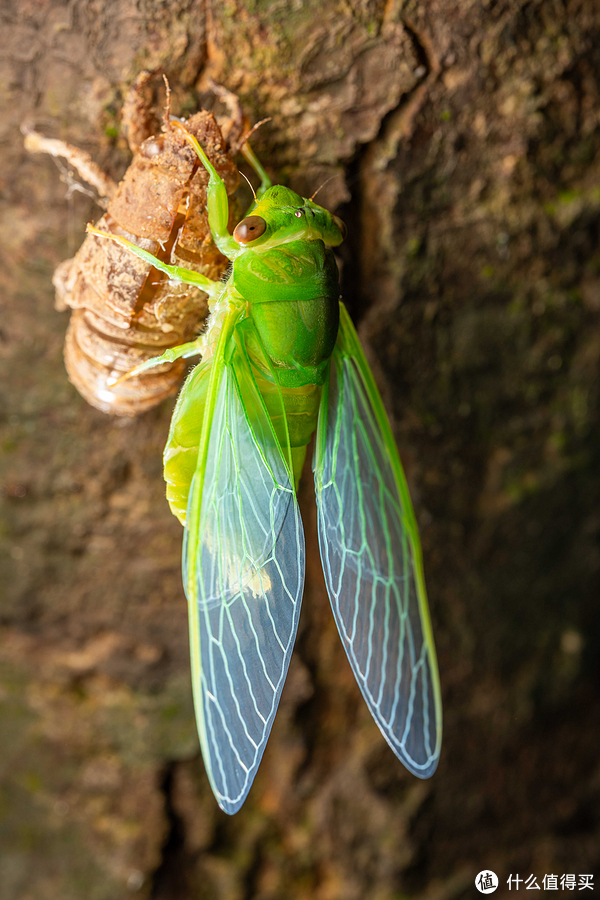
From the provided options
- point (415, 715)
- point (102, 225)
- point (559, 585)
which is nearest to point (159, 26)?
point (102, 225)

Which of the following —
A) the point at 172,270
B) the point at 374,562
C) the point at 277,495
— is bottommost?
the point at 374,562

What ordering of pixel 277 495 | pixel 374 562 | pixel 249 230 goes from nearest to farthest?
1. pixel 249 230
2. pixel 277 495
3. pixel 374 562

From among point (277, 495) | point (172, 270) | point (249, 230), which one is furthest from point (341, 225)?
point (277, 495)

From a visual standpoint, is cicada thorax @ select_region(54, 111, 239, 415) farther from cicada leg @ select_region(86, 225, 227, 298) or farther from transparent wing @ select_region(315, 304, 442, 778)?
transparent wing @ select_region(315, 304, 442, 778)

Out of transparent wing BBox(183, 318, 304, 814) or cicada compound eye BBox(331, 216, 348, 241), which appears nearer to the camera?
transparent wing BBox(183, 318, 304, 814)

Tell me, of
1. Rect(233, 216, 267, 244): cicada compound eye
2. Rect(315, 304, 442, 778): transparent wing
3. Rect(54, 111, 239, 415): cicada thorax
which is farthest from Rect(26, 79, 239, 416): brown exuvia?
Rect(315, 304, 442, 778): transparent wing

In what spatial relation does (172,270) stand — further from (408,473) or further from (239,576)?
(408,473)
